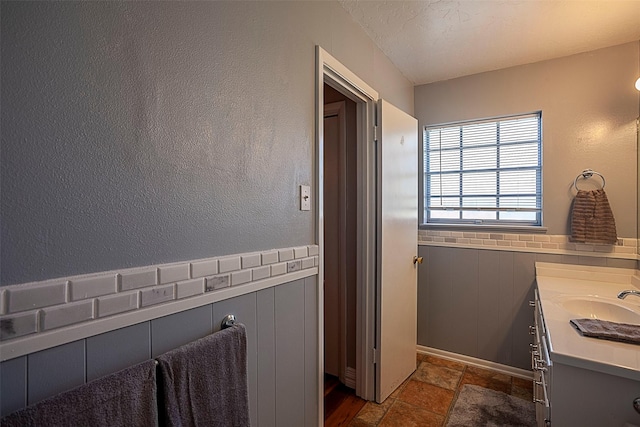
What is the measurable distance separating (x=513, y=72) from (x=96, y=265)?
2.96m

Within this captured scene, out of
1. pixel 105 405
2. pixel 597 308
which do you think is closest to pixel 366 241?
pixel 597 308

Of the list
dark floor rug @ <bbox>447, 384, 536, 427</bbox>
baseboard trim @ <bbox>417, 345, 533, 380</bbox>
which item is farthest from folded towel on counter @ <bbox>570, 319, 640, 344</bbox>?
baseboard trim @ <bbox>417, 345, 533, 380</bbox>

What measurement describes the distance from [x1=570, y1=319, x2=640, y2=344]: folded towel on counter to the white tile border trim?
1.29 m

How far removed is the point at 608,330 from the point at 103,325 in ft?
5.52

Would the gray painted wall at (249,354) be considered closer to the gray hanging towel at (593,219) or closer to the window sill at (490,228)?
the window sill at (490,228)

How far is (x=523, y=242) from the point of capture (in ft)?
8.04

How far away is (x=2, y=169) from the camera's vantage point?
2.02 ft

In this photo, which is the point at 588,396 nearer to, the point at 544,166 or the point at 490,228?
the point at 490,228

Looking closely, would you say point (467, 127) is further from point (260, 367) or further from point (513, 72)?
point (260, 367)

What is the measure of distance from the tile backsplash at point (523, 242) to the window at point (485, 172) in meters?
0.11

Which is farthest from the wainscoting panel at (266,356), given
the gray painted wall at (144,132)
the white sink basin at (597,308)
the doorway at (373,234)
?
the white sink basin at (597,308)

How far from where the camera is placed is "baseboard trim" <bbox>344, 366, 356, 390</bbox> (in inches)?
91.9

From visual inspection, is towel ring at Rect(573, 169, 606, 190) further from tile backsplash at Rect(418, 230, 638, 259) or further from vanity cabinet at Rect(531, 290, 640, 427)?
vanity cabinet at Rect(531, 290, 640, 427)

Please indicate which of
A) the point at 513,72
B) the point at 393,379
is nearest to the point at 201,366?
the point at 393,379
